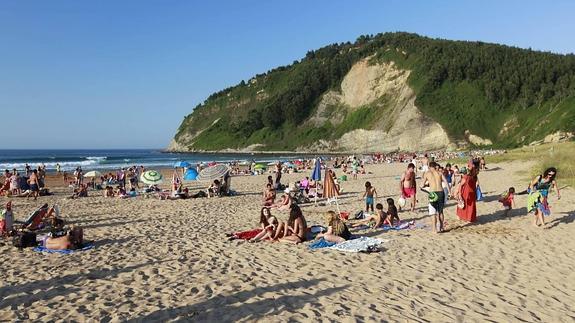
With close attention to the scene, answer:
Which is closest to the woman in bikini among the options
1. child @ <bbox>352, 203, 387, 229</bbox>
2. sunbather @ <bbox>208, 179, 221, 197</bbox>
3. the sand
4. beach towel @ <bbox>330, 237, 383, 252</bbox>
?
the sand

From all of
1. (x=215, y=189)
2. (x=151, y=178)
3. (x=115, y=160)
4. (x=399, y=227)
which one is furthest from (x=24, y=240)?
(x=115, y=160)

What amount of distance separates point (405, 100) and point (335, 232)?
3175 inches

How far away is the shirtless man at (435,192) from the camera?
1033 cm

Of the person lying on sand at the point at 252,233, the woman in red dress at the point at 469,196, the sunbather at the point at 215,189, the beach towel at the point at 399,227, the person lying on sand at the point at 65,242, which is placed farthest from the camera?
the sunbather at the point at 215,189

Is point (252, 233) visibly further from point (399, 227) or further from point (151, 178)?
point (151, 178)

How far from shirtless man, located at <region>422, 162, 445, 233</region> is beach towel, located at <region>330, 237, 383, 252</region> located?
1.86 metres

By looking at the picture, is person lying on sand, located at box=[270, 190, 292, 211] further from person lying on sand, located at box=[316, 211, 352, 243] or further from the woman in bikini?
person lying on sand, located at box=[316, 211, 352, 243]

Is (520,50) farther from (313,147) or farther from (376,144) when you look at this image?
(313,147)

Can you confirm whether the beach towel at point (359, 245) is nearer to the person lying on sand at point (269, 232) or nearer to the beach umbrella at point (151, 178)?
the person lying on sand at point (269, 232)

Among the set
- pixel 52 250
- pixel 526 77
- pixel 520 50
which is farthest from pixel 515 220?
pixel 520 50

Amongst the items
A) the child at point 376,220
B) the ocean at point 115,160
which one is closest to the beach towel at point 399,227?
the child at point 376,220

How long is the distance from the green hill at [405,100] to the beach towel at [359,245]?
58.8 metres

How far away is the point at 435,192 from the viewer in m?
10.4

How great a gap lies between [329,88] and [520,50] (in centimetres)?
4024
